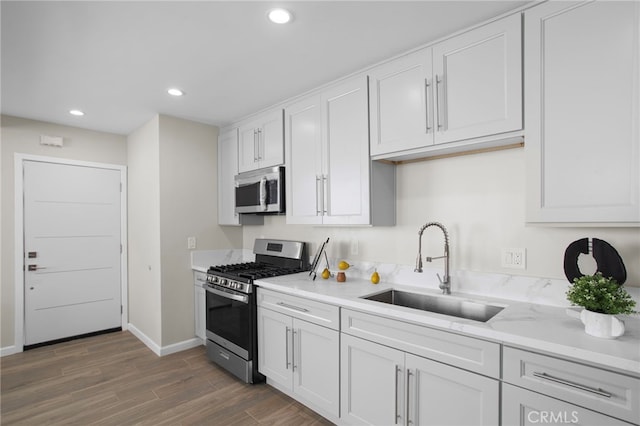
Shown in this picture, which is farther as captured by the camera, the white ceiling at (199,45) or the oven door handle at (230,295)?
the oven door handle at (230,295)

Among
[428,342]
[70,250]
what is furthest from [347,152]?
[70,250]

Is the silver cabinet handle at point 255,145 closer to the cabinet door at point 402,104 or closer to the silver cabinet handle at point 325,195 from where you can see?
the silver cabinet handle at point 325,195

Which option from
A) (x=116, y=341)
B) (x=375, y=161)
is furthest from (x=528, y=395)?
(x=116, y=341)

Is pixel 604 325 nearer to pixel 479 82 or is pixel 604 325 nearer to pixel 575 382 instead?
pixel 575 382

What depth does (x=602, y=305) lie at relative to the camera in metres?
1.35

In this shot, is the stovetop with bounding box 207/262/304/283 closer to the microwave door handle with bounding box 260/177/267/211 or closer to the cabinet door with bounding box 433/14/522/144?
the microwave door handle with bounding box 260/177/267/211

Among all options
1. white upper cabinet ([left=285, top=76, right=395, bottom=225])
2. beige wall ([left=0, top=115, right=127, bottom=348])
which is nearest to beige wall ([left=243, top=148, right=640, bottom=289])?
white upper cabinet ([left=285, top=76, right=395, bottom=225])

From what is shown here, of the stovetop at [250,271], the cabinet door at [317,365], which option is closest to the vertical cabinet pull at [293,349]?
the cabinet door at [317,365]

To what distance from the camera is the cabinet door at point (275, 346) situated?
248 centimetres

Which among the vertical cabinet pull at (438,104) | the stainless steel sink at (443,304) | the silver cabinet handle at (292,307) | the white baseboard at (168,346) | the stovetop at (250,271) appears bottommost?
the white baseboard at (168,346)

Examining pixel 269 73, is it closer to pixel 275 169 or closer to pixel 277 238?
pixel 275 169

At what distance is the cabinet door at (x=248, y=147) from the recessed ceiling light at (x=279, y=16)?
1.55 metres

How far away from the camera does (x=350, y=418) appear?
2057 millimetres

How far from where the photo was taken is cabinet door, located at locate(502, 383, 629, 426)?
1.25 meters
